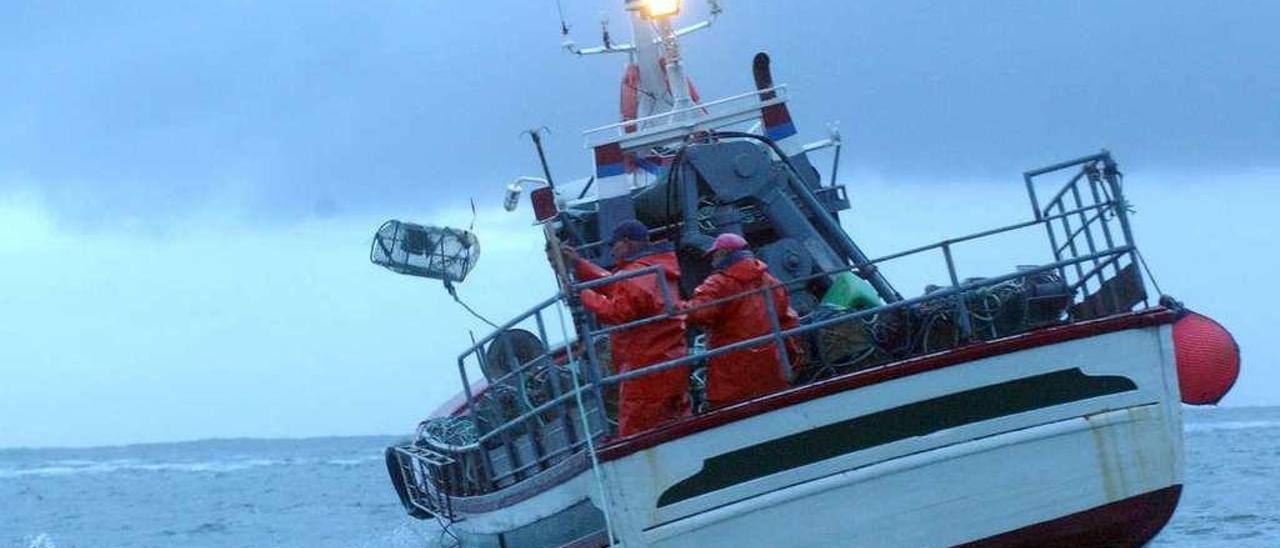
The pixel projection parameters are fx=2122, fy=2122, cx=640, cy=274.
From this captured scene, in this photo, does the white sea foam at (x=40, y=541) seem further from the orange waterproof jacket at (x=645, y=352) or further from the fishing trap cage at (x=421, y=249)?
the orange waterproof jacket at (x=645, y=352)

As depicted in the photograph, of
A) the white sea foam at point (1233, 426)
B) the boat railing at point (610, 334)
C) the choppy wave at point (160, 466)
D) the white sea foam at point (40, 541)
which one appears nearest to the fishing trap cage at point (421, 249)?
the boat railing at point (610, 334)

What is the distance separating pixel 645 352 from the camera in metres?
11.1

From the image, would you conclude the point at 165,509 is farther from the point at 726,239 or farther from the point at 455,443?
the point at 726,239

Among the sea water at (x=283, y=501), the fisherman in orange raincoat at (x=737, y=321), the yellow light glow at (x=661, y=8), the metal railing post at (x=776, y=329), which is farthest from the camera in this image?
the sea water at (x=283, y=501)

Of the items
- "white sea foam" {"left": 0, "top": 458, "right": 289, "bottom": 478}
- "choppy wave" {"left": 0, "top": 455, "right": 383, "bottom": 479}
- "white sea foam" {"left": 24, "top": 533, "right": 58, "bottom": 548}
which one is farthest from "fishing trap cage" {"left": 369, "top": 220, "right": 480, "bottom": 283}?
"white sea foam" {"left": 0, "top": 458, "right": 289, "bottom": 478}

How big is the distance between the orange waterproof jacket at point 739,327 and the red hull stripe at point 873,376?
19.5 inches

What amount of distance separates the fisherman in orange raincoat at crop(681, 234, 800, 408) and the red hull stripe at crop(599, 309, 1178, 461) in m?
0.50

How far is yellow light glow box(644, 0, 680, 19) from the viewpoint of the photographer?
14898 millimetres

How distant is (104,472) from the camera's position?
231 ft

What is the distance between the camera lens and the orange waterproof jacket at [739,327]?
36.2ft

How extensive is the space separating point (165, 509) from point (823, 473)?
38289 millimetres

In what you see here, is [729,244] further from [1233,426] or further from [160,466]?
[160,466]

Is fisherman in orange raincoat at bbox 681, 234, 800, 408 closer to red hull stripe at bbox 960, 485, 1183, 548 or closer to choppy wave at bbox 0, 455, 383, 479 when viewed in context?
red hull stripe at bbox 960, 485, 1183, 548

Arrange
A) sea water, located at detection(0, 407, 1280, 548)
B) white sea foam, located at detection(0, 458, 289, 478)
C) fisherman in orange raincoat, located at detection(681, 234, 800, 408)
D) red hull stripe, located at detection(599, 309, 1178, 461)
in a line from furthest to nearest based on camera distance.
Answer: white sea foam, located at detection(0, 458, 289, 478)
sea water, located at detection(0, 407, 1280, 548)
fisherman in orange raincoat, located at detection(681, 234, 800, 408)
red hull stripe, located at detection(599, 309, 1178, 461)
